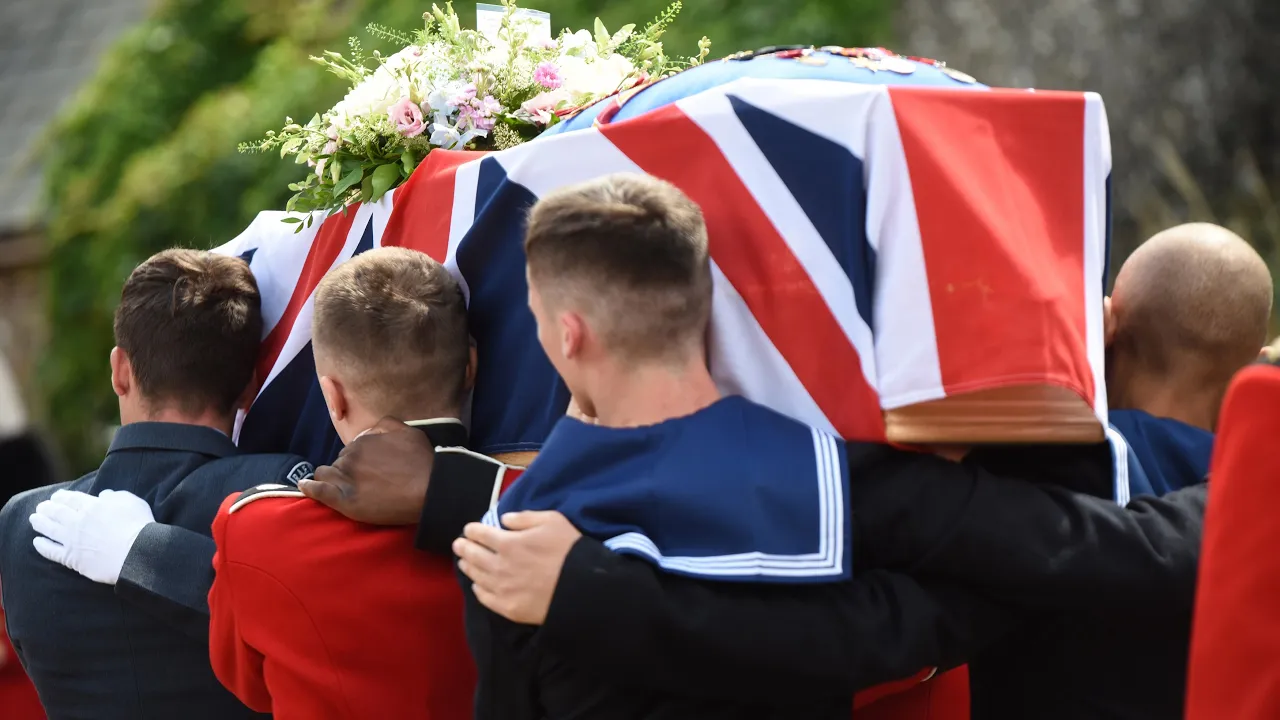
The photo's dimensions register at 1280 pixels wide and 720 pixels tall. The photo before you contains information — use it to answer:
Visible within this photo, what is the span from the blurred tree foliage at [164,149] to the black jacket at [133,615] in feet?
16.6

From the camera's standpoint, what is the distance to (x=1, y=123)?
11.8 metres

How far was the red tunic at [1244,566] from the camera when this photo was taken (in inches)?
53.6

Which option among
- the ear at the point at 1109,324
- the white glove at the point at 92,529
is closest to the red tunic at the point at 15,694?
the white glove at the point at 92,529

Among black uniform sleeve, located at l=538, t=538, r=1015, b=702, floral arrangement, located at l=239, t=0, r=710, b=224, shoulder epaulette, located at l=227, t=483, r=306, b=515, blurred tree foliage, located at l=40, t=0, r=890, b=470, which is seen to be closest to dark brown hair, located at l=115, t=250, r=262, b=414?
floral arrangement, located at l=239, t=0, r=710, b=224

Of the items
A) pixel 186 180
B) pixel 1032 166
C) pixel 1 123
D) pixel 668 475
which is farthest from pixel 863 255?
pixel 1 123

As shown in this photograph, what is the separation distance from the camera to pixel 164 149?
869 cm

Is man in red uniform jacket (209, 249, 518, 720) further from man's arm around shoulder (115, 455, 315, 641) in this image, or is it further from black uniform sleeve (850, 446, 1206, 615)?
black uniform sleeve (850, 446, 1206, 615)

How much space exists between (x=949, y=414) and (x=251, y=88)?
24.5ft

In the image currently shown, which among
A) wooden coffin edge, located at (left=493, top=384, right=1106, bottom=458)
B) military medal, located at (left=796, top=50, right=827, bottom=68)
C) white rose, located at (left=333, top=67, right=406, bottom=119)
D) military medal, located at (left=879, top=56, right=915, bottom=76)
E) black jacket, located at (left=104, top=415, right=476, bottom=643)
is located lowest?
black jacket, located at (left=104, top=415, right=476, bottom=643)

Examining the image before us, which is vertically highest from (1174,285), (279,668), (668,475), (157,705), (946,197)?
(946,197)

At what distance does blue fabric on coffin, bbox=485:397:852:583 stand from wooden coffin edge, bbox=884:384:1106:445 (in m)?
0.15

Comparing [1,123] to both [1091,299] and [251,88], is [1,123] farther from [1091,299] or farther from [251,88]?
[1091,299]

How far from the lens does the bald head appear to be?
2.30 m

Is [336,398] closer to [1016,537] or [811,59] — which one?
[811,59]
